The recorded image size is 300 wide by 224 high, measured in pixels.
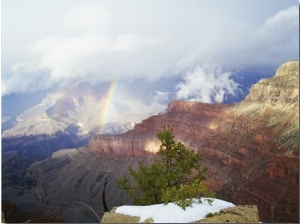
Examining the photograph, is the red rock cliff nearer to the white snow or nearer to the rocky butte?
the rocky butte

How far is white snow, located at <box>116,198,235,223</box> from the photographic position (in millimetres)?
15893

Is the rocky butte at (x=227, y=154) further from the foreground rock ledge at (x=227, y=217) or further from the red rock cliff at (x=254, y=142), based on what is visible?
the foreground rock ledge at (x=227, y=217)

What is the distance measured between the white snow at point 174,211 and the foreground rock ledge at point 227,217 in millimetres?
236

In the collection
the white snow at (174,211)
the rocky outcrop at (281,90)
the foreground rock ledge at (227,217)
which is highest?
the rocky outcrop at (281,90)

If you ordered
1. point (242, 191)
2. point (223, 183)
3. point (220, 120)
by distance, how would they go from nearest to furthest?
point (242, 191) < point (223, 183) < point (220, 120)

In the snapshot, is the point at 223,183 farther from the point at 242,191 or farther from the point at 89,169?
the point at 89,169

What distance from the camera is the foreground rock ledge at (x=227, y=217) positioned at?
1648 cm

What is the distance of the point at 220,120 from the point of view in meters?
102

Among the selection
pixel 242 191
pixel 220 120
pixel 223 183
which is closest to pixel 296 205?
pixel 242 191

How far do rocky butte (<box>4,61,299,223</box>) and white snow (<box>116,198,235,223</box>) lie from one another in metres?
6.23

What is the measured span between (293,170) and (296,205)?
7.48 meters

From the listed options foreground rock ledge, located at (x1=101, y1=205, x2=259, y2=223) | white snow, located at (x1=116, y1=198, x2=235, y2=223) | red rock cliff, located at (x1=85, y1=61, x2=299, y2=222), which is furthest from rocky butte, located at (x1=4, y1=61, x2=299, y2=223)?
white snow, located at (x1=116, y1=198, x2=235, y2=223)

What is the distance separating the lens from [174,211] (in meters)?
16.3

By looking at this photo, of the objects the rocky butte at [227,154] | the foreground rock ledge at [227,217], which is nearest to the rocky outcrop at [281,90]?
the rocky butte at [227,154]
